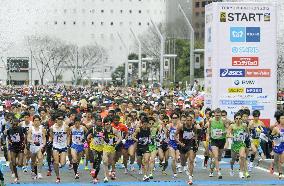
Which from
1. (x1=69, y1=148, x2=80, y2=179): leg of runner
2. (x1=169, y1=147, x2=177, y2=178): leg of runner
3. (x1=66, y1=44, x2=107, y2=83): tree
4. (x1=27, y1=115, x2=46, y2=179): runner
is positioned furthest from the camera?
(x1=66, y1=44, x2=107, y2=83): tree

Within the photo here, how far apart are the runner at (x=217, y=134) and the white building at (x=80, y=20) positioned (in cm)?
9581

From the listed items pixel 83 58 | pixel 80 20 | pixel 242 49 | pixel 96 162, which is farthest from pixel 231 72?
pixel 80 20

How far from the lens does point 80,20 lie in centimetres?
12462

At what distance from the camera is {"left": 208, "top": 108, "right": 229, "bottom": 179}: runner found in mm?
17609

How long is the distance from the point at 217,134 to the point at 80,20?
10862 centimetres

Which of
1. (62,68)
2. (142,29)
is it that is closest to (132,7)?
(142,29)

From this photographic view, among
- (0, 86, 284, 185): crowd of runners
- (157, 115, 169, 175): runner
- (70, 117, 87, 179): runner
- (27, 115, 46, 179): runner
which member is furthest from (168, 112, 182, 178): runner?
(27, 115, 46, 179): runner

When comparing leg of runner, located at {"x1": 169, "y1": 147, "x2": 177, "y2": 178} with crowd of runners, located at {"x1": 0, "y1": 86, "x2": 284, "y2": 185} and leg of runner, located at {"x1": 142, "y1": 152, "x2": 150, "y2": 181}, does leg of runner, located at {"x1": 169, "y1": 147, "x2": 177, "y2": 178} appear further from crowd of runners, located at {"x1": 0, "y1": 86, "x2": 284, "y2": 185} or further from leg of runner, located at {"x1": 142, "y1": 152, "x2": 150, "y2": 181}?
leg of runner, located at {"x1": 142, "y1": 152, "x2": 150, "y2": 181}

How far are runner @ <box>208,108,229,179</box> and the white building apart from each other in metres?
95.8

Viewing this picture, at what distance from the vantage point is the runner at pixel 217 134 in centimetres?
1761

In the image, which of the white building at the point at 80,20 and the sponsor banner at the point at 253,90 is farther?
the white building at the point at 80,20

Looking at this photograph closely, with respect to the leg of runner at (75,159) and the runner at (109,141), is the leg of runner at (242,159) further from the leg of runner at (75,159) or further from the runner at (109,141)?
the leg of runner at (75,159)

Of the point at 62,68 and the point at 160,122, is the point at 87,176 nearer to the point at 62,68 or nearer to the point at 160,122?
the point at 160,122

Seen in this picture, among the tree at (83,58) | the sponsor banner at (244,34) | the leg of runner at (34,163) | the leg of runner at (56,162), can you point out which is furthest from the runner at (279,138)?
the tree at (83,58)
